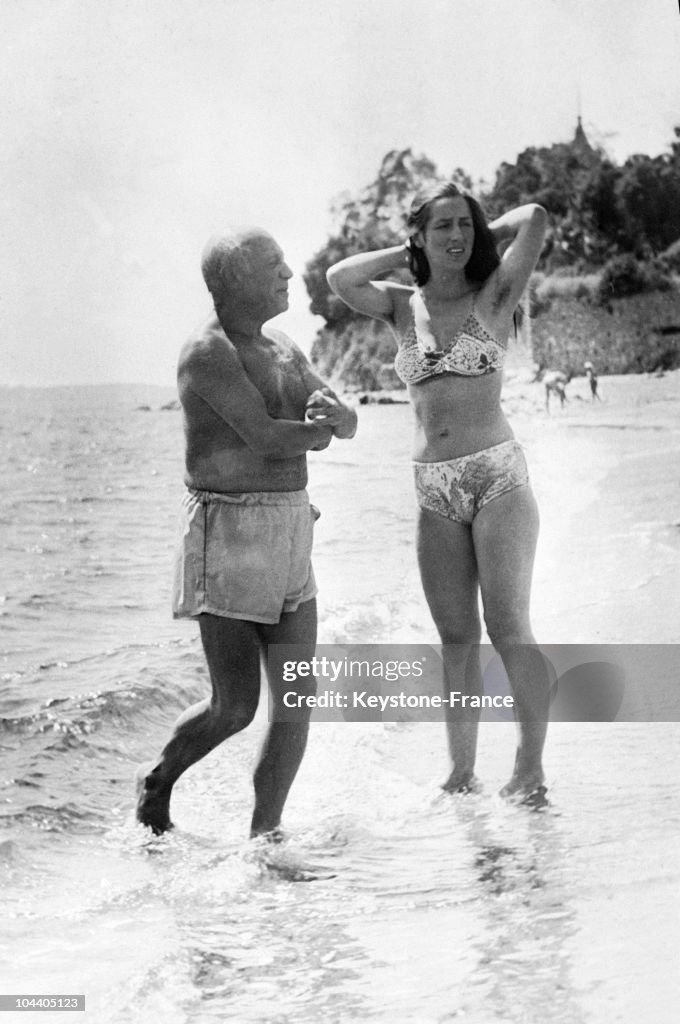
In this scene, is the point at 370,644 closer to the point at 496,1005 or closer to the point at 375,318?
the point at 375,318

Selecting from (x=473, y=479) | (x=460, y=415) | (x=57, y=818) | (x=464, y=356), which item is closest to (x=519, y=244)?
(x=464, y=356)

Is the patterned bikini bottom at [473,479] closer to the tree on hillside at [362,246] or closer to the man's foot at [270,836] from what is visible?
the tree on hillside at [362,246]

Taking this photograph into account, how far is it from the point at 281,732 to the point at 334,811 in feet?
1.05

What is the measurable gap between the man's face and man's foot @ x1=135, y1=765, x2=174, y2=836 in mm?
899

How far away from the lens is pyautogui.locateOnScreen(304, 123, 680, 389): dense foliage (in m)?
2.88

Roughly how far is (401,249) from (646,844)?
1198mm

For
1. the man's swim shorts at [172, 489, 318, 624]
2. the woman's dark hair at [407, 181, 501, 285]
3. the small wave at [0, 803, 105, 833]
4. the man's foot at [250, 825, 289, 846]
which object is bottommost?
the small wave at [0, 803, 105, 833]

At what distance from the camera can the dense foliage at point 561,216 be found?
288 cm

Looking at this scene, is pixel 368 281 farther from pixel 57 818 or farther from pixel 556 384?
pixel 57 818

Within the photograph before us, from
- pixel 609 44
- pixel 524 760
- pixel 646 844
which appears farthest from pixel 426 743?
pixel 609 44

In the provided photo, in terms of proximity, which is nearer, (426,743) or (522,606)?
(522,606)

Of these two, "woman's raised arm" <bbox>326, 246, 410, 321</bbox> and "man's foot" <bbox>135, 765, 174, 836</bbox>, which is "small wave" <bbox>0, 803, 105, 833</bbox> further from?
"woman's raised arm" <bbox>326, 246, 410, 321</bbox>

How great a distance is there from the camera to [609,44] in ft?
9.14

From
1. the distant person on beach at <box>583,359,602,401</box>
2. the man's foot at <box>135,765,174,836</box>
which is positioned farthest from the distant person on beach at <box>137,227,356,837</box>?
the distant person on beach at <box>583,359,602,401</box>
